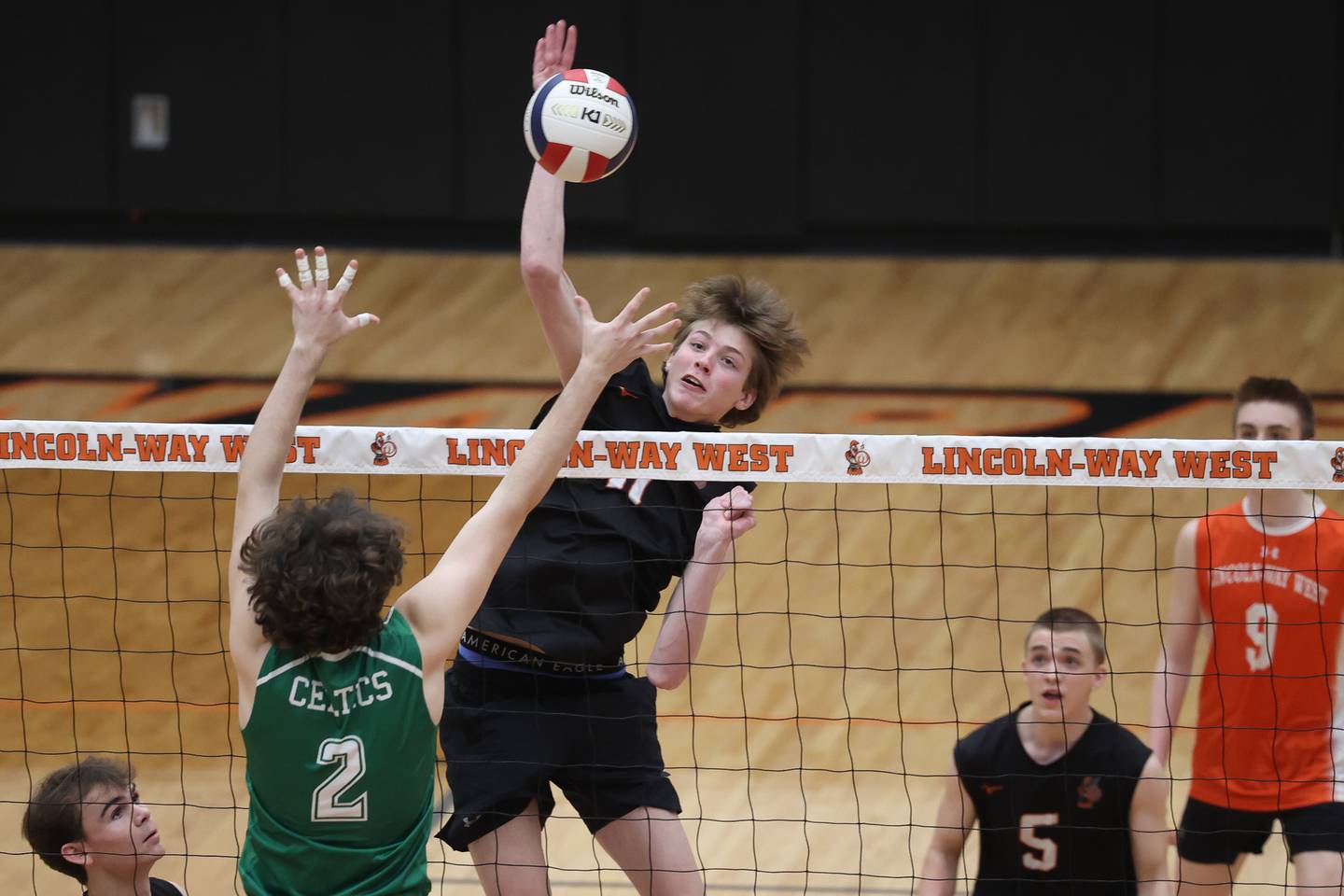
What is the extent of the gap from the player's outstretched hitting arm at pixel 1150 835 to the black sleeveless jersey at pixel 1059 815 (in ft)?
0.09

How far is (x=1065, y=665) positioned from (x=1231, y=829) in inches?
36.5

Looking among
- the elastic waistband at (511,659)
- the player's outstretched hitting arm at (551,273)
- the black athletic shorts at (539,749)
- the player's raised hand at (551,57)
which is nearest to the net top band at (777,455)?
the player's outstretched hitting arm at (551,273)

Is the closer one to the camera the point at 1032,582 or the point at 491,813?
the point at 491,813

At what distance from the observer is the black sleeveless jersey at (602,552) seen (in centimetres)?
385

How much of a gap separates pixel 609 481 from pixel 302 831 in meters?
1.42

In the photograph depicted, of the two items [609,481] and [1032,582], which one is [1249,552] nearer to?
[609,481]

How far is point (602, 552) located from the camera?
12.9ft

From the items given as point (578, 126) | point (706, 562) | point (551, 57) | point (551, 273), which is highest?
point (551, 57)

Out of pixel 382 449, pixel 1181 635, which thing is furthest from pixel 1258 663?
pixel 382 449

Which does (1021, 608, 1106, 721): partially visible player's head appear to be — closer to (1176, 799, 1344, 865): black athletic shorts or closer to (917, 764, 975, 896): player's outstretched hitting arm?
(917, 764, 975, 896): player's outstretched hitting arm

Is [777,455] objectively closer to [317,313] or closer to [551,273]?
[551,273]

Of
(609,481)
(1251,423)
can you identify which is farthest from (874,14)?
(609,481)

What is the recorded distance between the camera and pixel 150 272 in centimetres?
1299

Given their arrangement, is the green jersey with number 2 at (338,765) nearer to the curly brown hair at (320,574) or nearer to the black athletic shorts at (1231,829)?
the curly brown hair at (320,574)
